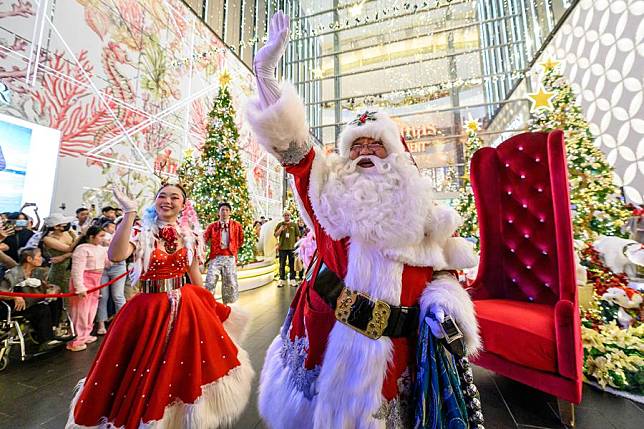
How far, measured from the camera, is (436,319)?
1.03 meters

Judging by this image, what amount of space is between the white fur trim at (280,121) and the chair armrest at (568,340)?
71.2 inches

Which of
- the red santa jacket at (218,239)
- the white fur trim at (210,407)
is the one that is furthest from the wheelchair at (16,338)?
the red santa jacket at (218,239)

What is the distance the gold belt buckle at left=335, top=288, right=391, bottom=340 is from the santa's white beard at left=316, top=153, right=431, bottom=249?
0.71ft

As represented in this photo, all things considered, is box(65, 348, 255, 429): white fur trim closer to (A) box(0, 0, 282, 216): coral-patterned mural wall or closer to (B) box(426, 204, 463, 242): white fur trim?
(B) box(426, 204, 463, 242): white fur trim

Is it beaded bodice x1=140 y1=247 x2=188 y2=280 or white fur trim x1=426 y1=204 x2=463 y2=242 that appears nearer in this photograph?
white fur trim x1=426 y1=204 x2=463 y2=242

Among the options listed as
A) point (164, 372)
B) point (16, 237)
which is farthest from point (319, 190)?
point (16, 237)

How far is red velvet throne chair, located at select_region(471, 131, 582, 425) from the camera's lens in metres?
1.63

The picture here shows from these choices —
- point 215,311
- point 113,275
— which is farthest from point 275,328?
point 113,275

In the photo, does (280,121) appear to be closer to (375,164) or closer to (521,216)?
(375,164)

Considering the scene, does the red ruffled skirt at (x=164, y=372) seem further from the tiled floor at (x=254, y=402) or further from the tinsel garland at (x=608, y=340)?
the tinsel garland at (x=608, y=340)

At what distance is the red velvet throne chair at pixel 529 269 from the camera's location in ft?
5.35

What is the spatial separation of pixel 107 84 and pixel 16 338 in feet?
17.0

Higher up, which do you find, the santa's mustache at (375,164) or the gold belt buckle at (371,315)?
the santa's mustache at (375,164)

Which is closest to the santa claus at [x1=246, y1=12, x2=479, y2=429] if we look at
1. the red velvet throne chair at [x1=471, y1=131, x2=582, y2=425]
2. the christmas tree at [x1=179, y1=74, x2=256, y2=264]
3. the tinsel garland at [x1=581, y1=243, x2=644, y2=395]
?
the red velvet throne chair at [x1=471, y1=131, x2=582, y2=425]
